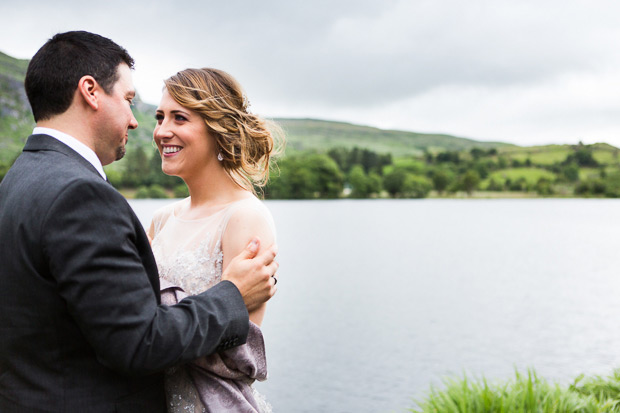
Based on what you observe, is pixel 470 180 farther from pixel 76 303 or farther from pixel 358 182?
pixel 76 303

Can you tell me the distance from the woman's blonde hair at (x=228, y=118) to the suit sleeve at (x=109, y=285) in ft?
3.56

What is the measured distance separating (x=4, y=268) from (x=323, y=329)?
92.8ft

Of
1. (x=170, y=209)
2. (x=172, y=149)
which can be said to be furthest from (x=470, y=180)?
(x=172, y=149)

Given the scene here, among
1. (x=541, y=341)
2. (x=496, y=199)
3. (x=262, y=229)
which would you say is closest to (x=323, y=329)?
(x=541, y=341)

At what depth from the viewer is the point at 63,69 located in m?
2.22

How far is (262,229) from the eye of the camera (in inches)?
112

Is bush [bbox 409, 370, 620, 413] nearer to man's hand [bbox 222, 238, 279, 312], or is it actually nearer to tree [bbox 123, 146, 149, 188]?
man's hand [bbox 222, 238, 279, 312]

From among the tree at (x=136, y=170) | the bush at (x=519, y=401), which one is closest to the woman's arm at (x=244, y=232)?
the bush at (x=519, y=401)

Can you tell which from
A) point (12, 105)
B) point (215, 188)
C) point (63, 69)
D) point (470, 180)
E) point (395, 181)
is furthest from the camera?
point (12, 105)

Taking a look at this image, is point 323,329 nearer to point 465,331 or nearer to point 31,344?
point 465,331

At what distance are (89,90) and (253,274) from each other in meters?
1.02

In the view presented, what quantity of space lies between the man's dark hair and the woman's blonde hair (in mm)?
696

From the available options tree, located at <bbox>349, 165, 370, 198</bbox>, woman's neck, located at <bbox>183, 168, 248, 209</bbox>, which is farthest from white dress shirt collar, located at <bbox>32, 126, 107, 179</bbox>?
tree, located at <bbox>349, 165, 370, 198</bbox>

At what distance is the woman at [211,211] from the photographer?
263 centimetres
